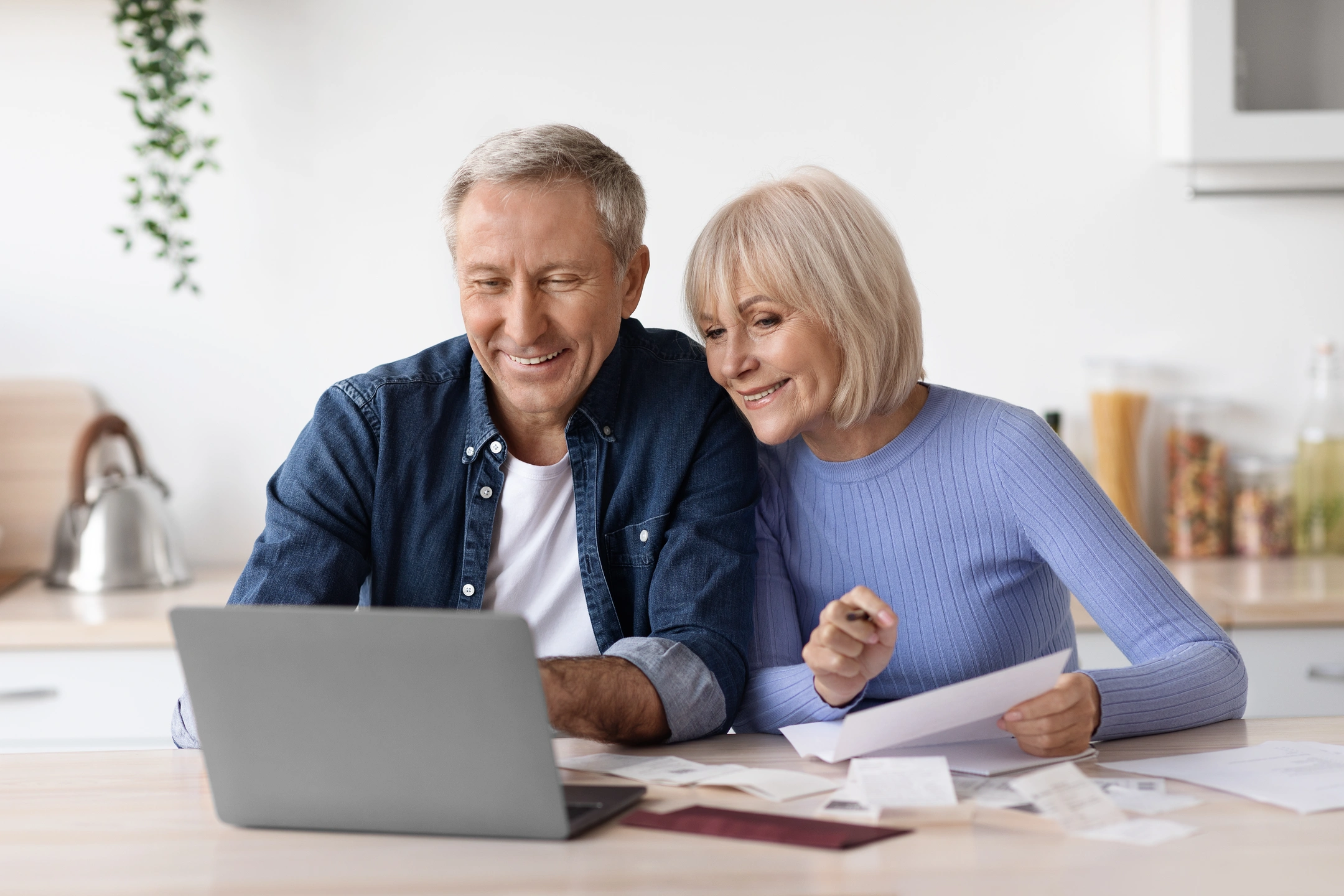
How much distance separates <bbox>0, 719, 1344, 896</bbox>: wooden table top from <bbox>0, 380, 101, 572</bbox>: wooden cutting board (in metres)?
1.64

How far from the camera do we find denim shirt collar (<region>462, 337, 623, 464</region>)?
1.45 m

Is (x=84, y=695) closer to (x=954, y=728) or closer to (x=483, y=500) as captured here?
(x=483, y=500)

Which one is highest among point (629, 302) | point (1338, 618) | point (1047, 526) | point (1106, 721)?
point (629, 302)

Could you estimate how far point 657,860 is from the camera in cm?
88

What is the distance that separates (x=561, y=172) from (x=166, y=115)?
131cm

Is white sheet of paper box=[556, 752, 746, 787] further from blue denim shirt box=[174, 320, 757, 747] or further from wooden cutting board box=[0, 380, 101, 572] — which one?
wooden cutting board box=[0, 380, 101, 572]

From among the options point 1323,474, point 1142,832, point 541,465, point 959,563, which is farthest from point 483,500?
point 1323,474

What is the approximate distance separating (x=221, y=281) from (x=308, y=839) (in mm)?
1785

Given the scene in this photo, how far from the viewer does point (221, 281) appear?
2.48 metres

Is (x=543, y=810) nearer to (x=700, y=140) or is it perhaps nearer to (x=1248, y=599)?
(x=1248, y=599)

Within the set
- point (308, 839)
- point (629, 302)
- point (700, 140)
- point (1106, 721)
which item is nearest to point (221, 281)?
point (700, 140)

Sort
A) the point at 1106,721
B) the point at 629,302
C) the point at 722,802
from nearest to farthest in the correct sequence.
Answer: the point at 722,802, the point at 1106,721, the point at 629,302

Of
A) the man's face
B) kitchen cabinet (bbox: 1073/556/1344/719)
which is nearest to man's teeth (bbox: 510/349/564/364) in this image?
the man's face

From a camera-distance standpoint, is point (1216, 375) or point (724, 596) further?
point (1216, 375)
